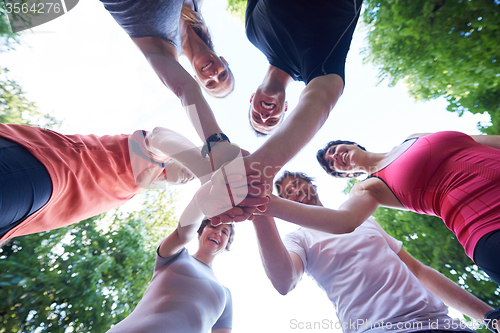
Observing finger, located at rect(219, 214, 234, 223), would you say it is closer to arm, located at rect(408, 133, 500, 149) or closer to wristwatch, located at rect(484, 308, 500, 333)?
wristwatch, located at rect(484, 308, 500, 333)

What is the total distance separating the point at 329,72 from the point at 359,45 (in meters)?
1.43

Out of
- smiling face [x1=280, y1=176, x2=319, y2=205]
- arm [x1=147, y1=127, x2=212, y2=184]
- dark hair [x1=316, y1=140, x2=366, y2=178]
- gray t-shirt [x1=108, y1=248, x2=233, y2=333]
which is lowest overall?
gray t-shirt [x1=108, y1=248, x2=233, y2=333]

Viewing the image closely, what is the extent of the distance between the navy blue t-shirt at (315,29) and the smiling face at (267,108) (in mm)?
251

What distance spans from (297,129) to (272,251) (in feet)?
1.93

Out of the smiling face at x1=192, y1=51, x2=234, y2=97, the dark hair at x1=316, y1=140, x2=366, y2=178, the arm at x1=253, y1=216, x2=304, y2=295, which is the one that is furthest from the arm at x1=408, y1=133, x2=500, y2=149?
the smiling face at x1=192, y1=51, x2=234, y2=97

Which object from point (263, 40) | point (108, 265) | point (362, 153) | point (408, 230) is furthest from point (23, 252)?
point (408, 230)


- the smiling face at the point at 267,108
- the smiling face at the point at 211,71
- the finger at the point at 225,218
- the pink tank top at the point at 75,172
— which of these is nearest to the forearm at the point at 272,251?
the finger at the point at 225,218

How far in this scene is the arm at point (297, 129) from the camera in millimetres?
749

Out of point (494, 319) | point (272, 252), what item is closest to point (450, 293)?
point (494, 319)

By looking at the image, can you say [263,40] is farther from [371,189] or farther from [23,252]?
[23,252]

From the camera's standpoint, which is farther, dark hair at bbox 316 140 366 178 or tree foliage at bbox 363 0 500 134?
dark hair at bbox 316 140 366 178

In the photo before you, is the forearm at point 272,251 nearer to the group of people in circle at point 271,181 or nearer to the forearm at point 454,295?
the group of people in circle at point 271,181

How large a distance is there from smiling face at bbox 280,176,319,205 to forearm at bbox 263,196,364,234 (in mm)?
725

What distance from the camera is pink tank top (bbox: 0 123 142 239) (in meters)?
0.85
